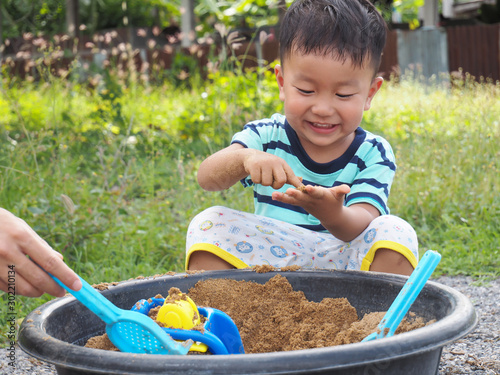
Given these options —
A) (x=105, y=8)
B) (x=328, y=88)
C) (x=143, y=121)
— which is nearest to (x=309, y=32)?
(x=328, y=88)

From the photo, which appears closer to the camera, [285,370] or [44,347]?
[285,370]

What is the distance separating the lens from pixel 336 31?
166 centimetres

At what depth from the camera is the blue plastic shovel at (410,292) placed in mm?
1066

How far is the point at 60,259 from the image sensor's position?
0.98m

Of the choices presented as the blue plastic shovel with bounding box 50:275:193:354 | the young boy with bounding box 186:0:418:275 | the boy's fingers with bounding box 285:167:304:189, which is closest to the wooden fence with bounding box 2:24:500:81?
the young boy with bounding box 186:0:418:275

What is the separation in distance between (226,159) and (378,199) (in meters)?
0.50

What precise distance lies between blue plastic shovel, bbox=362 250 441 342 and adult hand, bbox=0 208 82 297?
23.4 inches

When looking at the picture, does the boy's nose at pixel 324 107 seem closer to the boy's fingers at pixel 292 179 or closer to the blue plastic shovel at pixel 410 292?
the boy's fingers at pixel 292 179

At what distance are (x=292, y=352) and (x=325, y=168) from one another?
111 centimetres

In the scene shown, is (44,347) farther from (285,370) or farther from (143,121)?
(143,121)

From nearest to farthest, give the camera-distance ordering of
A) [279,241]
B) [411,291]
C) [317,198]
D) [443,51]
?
[411,291], [317,198], [279,241], [443,51]

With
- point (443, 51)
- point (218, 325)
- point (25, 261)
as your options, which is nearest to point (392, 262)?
point (218, 325)

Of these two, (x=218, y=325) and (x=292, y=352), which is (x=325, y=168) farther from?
(x=292, y=352)

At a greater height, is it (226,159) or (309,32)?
(309,32)
